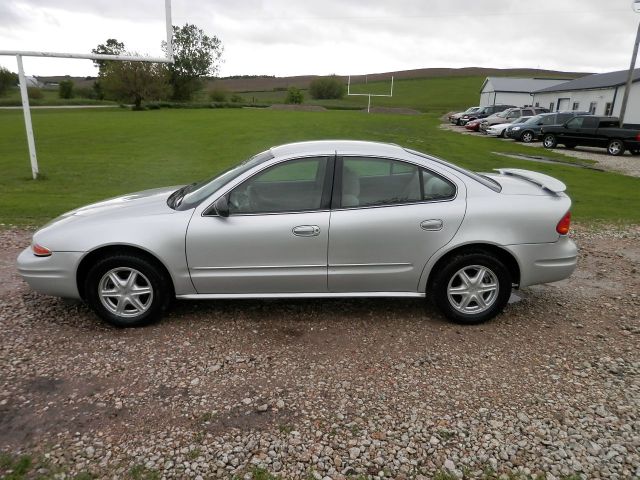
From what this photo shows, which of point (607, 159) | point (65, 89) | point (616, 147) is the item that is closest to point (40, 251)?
point (607, 159)

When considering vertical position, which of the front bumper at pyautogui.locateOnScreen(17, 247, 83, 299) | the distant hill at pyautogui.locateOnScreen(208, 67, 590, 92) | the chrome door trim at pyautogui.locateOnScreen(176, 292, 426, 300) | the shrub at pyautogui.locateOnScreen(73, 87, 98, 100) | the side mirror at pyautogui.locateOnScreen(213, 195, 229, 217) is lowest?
the chrome door trim at pyautogui.locateOnScreen(176, 292, 426, 300)

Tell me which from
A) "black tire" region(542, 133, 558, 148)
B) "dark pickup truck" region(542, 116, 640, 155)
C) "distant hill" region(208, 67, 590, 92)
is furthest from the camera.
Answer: "distant hill" region(208, 67, 590, 92)

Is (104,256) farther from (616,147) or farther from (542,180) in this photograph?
(616,147)

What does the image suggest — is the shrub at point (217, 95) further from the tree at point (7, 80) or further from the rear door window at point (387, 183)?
the rear door window at point (387, 183)

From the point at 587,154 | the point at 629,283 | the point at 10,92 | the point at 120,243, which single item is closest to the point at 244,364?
the point at 120,243

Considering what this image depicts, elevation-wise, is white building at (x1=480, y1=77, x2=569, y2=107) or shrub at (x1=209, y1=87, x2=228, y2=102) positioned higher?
white building at (x1=480, y1=77, x2=569, y2=107)

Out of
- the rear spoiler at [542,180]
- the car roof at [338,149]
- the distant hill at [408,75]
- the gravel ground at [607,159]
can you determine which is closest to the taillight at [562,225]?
the rear spoiler at [542,180]

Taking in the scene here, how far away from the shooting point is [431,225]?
13.0ft

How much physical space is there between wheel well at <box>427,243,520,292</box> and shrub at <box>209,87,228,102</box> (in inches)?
2792

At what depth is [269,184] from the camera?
4.18 m

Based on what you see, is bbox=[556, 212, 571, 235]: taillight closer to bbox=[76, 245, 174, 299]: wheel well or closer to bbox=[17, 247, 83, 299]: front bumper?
bbox=[76, 245, 174, 299]: wheel well

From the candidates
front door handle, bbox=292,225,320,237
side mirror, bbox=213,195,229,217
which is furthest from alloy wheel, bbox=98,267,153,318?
front door handle, bbox=292,225,320,237

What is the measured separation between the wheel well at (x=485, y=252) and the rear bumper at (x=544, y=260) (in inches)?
2.1

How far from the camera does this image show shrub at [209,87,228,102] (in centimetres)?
A: 7012
